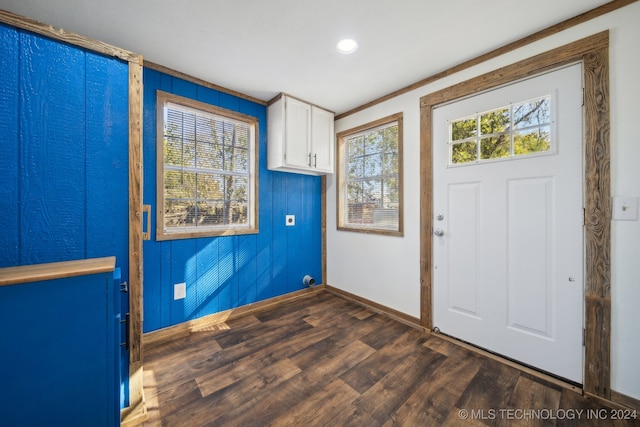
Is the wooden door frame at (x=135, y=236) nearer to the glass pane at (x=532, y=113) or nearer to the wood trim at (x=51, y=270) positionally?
the wood trim at (x=51, y=270)

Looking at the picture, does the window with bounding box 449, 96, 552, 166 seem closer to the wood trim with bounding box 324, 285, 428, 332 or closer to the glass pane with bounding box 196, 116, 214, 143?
the wood trim with bounding box 324, 285, 428, 332

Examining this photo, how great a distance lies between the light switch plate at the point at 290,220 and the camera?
3089 mm

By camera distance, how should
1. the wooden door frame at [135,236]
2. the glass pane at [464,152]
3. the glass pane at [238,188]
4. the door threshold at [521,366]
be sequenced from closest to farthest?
the wooden door frame at [135,236] < the door threshold at [521,366] < the glass pane at [464,152] < the glass pane at [238,188]

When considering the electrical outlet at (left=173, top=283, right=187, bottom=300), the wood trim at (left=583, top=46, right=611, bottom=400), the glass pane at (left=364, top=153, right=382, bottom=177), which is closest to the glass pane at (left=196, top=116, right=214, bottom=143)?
the electrical outlet at (left=173, top=283, right=187, bottom=300)

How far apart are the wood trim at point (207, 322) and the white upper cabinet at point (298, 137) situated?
1.62m

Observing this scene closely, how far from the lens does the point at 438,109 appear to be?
2266 mm

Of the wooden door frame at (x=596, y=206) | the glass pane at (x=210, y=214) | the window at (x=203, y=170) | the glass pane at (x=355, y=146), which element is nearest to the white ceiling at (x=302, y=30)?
the wooden door frame at (x=596, y=206)

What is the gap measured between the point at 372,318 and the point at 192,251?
78.6 inches

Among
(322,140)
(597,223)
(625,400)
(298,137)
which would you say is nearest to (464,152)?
(597,223)

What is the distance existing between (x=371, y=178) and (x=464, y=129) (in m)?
1.10

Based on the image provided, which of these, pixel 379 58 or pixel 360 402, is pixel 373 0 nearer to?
pixel 379 58

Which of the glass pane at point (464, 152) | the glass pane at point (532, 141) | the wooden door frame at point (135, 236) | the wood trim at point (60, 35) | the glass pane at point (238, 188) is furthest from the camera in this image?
the glass pane at point (238, 188)

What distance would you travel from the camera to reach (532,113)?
1.77m

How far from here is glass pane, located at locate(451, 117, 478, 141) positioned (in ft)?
6.75
